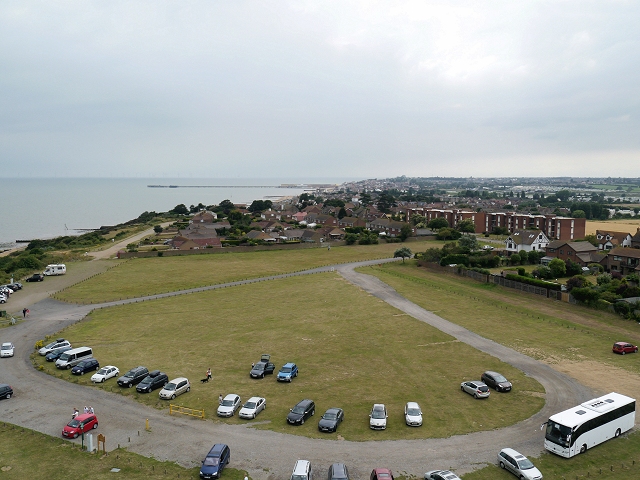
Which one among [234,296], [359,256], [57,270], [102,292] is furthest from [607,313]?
[57,270]

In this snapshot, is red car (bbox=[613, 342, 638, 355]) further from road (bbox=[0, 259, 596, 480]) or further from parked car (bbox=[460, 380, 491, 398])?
parked car (bbox=[460, 380, 491, 398])

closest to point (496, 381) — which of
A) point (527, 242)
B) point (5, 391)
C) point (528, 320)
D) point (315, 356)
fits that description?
point (315, 356)

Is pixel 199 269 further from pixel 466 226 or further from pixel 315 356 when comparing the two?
pixel 466 226

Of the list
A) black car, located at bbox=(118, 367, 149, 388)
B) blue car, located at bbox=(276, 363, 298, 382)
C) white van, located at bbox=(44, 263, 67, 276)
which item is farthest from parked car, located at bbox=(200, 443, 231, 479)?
white van, located at bbox=(44, 263, 67, 276)

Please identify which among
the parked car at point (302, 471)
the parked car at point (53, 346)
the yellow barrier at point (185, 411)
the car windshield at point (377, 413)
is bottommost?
the yellow barrier at point (185, 411)

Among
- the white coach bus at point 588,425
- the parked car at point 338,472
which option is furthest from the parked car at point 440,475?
the white coach bus at point 588,425

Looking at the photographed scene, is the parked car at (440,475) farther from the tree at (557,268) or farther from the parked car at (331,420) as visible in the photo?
the tree at (557,268)

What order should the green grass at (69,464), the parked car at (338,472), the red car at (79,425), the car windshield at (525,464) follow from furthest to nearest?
the red car at (79,425) → the green grass at (69,464) → the car windshield at (525,464) → the parked car at (338,472)
